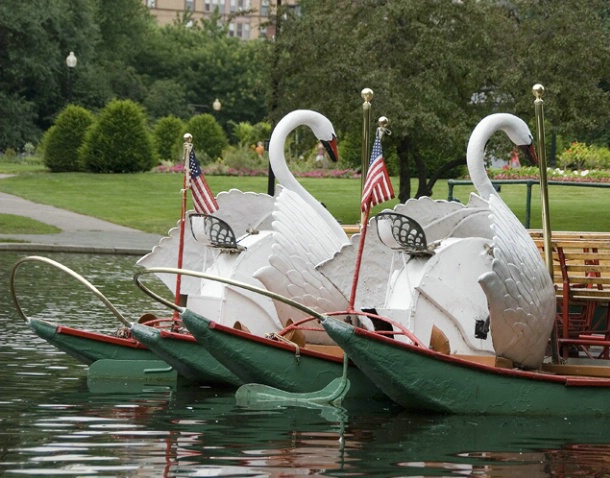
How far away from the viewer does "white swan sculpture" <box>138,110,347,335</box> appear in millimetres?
14445

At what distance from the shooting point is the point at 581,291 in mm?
13945

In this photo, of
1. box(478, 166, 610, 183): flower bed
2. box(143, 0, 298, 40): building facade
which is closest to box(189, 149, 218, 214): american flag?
box(478, 166, 610, 183): flower bed

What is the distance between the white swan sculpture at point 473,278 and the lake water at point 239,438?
778mm

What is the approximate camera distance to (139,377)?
14.4m

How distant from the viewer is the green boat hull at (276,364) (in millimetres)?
12477

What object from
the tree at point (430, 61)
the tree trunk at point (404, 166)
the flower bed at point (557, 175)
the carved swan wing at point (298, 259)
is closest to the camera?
the carved swan wing at point (298, 259)

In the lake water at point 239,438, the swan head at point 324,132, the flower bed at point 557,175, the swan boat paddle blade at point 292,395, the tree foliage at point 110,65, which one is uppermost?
the tree foliage at point 110,65

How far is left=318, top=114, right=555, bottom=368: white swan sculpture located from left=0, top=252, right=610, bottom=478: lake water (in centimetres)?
78

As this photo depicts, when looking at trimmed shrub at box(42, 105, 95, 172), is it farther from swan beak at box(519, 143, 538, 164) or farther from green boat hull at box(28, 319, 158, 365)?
swan beak at box(519, 143, 538, 164)

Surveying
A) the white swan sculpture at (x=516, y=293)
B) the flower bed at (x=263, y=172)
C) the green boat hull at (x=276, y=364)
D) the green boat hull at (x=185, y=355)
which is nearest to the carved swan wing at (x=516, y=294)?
the white swan sculpture at (x=516, y=293)

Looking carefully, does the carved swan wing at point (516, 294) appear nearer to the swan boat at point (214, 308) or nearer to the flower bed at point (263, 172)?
the swan boat at point (214, 308)

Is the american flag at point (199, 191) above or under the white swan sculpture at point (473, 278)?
above

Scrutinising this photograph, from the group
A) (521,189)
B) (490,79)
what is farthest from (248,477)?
(521,189)

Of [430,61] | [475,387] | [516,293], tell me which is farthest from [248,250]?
[430,61]
